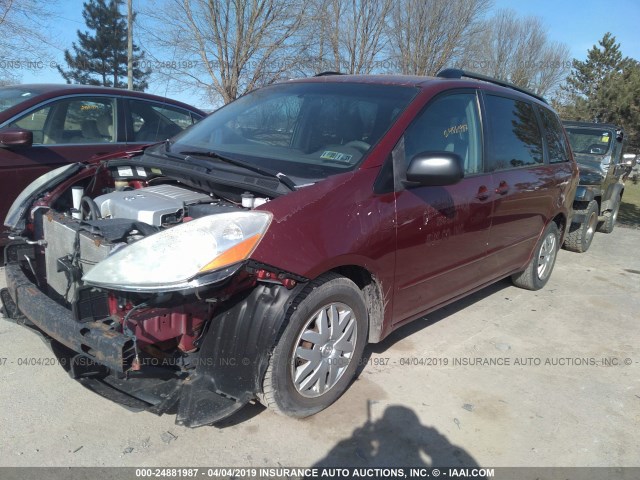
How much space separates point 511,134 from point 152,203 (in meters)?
2.92

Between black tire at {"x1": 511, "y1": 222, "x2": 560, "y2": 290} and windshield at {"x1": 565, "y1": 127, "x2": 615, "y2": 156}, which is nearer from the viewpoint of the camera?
black tire at {"x1": 511, "y1": 222, "x2": 560, "y2": 290}

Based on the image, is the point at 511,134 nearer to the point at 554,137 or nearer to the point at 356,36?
the point at 554,137

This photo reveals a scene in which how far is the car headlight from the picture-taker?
213cm

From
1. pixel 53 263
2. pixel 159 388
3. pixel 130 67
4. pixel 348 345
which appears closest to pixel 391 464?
pixel 348 345

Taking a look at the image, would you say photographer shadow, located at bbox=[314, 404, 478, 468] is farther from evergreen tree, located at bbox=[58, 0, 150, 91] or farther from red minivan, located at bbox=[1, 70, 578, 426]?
→ evergreen tree, located at bbox=[58, 0, 150, 91]

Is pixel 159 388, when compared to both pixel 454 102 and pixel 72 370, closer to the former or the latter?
pixel 72 370

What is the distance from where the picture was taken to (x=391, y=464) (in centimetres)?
253

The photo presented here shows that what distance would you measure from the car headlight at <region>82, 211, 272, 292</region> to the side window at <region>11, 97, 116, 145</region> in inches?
133

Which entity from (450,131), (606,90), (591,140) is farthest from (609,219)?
(606,90)

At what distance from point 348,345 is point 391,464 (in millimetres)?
667

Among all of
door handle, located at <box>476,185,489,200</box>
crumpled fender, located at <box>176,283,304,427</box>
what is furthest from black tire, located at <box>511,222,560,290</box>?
crumpled fender, located at <box>176,283,304,427</box>

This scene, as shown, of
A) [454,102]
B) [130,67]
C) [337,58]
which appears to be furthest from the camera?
[337,58]

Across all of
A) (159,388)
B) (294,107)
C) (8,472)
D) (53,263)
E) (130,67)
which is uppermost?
(130,67)

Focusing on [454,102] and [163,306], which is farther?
[454,102]
